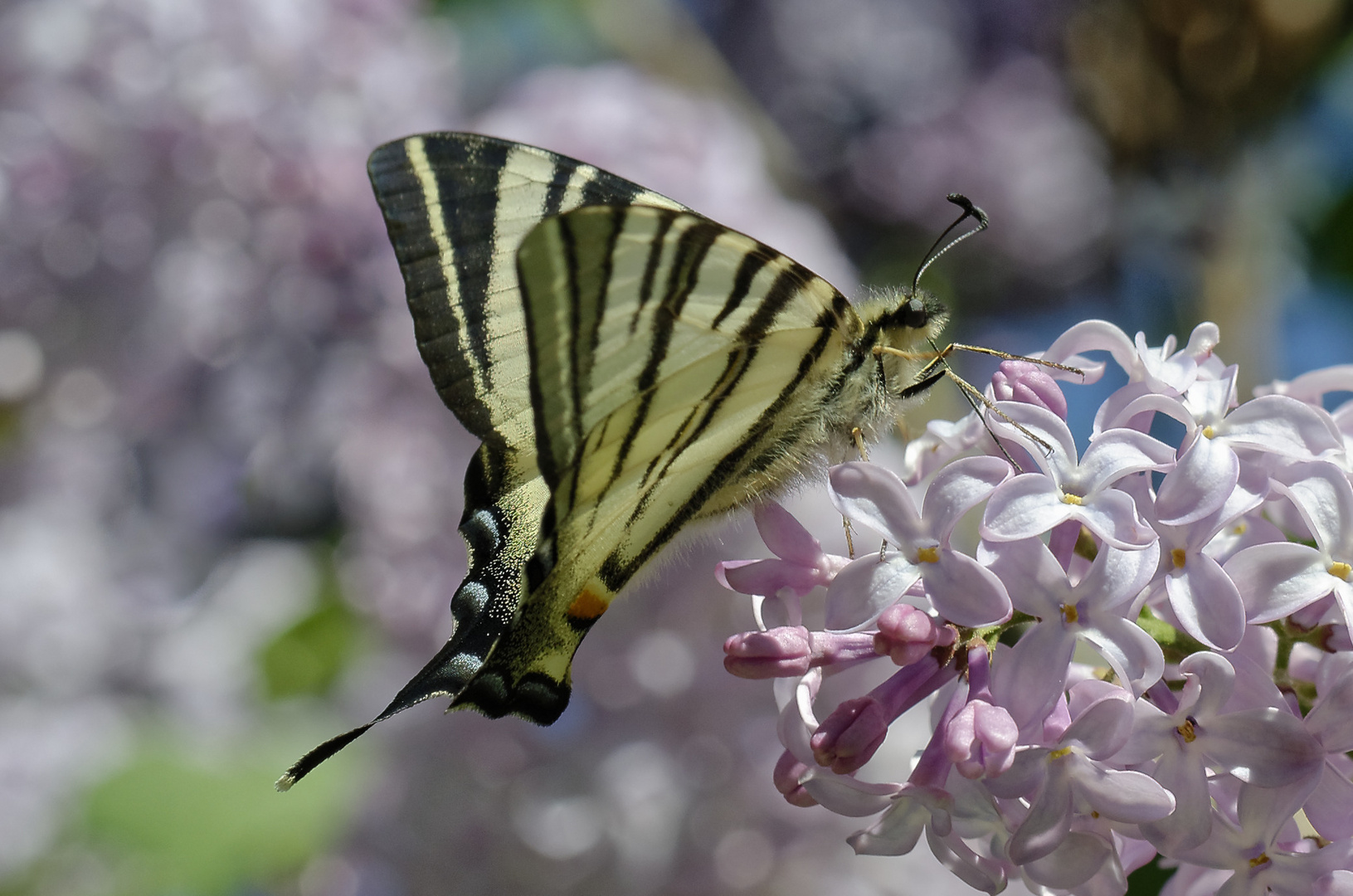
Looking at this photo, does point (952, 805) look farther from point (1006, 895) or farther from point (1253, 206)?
point (1253, 206)

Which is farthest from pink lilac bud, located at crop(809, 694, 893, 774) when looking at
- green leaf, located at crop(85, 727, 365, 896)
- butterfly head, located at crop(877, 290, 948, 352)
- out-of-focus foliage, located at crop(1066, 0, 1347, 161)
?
out-of-focus foliage, located at crop(1066, 0, 1347, 161)

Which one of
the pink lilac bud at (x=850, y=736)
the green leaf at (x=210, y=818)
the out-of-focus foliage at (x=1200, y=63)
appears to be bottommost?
the green leaf at (x=210, y=818)

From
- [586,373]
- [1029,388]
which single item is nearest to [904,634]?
[1029,388]

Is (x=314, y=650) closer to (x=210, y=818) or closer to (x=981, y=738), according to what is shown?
(x=210, y=818)

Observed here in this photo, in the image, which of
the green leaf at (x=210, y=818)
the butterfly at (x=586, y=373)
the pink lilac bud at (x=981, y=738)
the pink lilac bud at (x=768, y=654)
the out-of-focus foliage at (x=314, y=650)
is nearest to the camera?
the pink lilac bud at (x=981, y=738)

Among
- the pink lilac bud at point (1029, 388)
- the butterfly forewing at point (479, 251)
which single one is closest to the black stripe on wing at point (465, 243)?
the butterfly forewing at point (479, 251)

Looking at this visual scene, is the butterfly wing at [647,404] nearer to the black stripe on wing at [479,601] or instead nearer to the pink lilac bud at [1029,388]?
the black stripe on wing at [479,601]

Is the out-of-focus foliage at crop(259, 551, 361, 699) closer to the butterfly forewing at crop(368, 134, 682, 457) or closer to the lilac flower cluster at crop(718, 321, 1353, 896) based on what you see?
the butterfly forewing at crop(368, 134, 682, 457)
